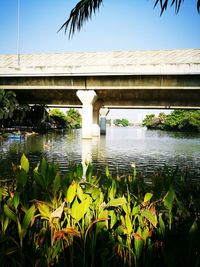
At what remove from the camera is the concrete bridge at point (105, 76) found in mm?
26312

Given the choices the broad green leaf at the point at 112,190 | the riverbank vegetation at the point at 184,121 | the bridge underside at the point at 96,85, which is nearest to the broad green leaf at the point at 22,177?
the broad green leaf at the point at 112,190

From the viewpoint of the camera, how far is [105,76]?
2847cm

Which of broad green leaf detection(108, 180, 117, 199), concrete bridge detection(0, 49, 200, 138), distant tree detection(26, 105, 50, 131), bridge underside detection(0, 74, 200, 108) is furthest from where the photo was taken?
distant tree detection(26, 105, 50, 131)

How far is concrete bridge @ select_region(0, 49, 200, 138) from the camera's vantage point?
26312 mm

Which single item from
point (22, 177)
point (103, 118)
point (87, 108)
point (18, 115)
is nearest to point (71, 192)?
point (22, 177)

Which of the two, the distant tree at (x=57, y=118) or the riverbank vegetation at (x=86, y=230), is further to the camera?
the distant tree at (x=57, y=118)

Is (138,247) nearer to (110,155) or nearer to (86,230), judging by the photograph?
(86,230)

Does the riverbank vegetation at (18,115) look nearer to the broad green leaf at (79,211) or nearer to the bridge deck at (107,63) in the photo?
the bridge deck at (107,63)

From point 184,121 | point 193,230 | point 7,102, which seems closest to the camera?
point 193,230

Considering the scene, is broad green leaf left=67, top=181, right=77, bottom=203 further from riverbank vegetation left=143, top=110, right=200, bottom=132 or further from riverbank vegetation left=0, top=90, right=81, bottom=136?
riverbank vegetation left=143, top=110, right=200, bottom=132

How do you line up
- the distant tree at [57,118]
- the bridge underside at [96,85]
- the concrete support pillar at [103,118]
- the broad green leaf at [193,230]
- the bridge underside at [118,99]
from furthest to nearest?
the distant tree at [57,118] < the concrete support pillar at [103,118] < the bridge underside at [118,99] < the bridge underside at [96,85] < the broad green leaf at [193,230]

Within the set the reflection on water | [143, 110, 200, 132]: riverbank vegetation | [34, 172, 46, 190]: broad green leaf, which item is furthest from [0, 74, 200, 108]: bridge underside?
[143, 110, 200, 132]: riverbank vegetation

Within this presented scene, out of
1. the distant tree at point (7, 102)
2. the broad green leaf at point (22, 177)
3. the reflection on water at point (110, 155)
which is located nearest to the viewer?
the broad green leaf at point (22, 177)

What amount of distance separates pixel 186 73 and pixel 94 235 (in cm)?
2550
